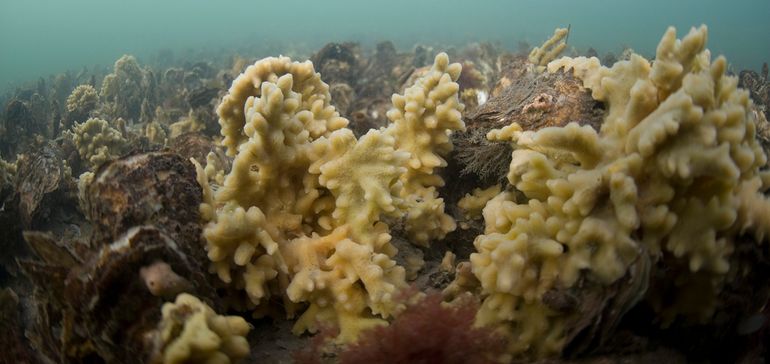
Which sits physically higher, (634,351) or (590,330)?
(590,330)

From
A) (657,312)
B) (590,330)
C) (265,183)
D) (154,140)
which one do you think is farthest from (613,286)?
(154,140)

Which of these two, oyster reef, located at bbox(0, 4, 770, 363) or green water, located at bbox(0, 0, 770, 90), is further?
green water, located at bbox(0, 0, 770, 90)

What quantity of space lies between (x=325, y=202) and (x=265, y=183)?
327 mm

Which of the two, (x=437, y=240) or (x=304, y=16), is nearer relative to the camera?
(x=437, y=240)

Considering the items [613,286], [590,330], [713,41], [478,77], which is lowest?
[590,330]

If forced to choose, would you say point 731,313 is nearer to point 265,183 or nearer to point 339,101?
point 265,183

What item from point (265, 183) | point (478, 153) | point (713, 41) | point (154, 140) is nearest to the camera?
point (265, 183)

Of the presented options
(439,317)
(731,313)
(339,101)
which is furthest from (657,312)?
(339,101)

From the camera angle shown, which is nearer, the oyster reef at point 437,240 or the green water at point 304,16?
the oyster reef at point 437,240

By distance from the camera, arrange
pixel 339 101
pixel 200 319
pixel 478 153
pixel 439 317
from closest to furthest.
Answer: pixel 200 319 → pixel 439 317 → pixel 478 153 → pixel 339 101

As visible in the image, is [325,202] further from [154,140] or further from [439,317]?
[154,140]

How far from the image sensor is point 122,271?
1506 mm

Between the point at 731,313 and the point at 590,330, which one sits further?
the point at 731,313

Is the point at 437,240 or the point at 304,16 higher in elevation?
the point at 304,16
